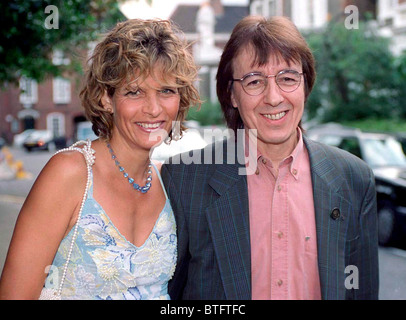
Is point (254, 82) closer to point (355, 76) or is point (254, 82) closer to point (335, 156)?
point (335, 156)

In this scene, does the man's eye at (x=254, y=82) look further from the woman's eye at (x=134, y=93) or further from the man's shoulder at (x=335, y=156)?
the woman's eye at (x=134, y=93)

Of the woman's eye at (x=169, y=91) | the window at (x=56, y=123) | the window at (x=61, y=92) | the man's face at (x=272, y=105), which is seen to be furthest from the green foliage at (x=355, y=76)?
the window at (x=56, y=123)

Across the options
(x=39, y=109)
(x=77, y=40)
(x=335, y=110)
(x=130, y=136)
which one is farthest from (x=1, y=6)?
(x=39, y=109)

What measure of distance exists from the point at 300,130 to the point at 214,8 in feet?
130

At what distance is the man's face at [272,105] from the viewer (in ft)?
7.76

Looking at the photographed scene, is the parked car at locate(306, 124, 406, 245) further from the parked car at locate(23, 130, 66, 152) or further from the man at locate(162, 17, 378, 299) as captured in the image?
the parked car at locate(23, 130, 66, 152)

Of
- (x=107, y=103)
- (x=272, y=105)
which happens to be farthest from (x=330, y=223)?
(x=107, y=103)

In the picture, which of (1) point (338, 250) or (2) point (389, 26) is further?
(2) point (389, 26)

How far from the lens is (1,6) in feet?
19.9

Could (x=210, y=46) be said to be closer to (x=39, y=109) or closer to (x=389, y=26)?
(x=389, y=26)

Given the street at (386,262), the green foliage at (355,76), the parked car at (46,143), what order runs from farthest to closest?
1. the parked car at (46,143)
2. the green foliage at (355,76)
3. the street at (386,262)

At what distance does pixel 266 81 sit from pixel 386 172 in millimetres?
5635

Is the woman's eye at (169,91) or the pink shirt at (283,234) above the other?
the woman's eye at (169,91)

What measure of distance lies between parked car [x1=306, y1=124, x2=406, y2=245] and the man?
16.5 ft
